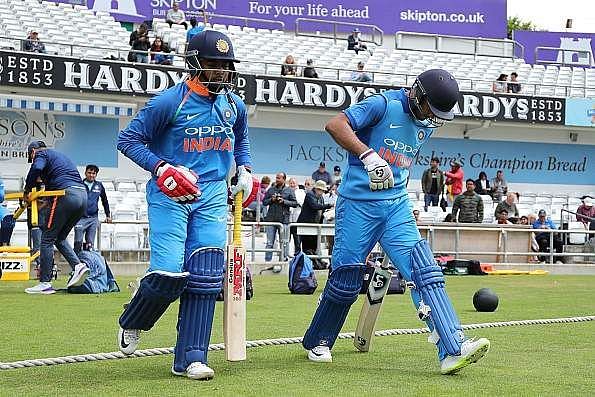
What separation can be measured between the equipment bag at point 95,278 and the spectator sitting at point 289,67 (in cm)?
1346

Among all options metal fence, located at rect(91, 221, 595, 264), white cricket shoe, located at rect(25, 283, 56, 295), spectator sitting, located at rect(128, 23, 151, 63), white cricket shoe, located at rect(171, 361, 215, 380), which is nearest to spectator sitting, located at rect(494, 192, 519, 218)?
metal fence, located at rect(91, 221, 595, 264)

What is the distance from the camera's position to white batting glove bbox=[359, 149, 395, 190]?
250 inches

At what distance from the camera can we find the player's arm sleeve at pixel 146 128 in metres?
6.02

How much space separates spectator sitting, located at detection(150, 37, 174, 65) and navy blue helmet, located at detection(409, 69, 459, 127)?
18.5 m

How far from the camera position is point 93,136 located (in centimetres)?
2655

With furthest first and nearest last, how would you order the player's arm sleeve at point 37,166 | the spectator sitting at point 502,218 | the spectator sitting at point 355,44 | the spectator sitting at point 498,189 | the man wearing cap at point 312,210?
1. the spectator sitting at point 355,44
2. the spectator sitting at point 498,189
3. the spectator sitting at point 502,218
4. the man wearing cap at point 312,210
5. the player's arm sleeve at point 37,166

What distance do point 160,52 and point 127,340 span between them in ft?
64.2

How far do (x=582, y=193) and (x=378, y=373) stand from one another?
28087 millimetres

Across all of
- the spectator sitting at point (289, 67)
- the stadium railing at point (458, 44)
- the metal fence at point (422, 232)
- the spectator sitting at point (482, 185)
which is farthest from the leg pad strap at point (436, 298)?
the stadium railing at point (458, 44)

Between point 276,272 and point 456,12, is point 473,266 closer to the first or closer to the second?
point 276,272

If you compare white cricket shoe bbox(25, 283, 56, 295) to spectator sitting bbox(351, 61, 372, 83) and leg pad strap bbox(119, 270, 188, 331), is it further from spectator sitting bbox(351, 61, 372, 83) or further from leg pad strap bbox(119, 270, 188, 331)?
spectator sitting bbox(351, 61, 372, 83)

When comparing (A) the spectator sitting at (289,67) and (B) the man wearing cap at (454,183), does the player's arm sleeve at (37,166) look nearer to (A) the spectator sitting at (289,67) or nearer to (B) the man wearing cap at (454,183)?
(A) the spectator sitting at (289,67)

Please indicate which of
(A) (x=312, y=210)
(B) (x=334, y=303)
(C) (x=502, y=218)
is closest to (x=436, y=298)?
(B) (x=334, y=303)

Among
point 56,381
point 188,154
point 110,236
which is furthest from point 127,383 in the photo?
point 110,236
